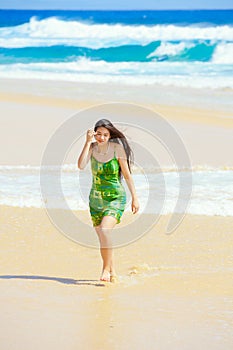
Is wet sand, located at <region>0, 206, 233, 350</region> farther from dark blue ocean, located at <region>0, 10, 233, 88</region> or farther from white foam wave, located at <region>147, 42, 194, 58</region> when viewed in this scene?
white foam wave, located at <region>147, 42, 194, 58</region>

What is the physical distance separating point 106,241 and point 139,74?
22876 mm

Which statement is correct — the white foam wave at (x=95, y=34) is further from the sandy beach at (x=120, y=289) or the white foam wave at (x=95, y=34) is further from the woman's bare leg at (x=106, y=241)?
the woman's bare leg at (x=106, y=241)

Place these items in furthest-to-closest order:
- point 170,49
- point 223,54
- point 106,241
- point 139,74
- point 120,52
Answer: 1. point 170,49
2. point 120,52
3. point 223,54
4. point 139,74
5. point 106,241

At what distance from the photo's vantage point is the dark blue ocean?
2639cm

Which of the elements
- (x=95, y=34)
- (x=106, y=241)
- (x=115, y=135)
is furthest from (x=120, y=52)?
(x=106, y=241)

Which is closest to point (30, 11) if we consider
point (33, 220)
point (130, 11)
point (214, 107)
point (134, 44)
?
point (130, 11)

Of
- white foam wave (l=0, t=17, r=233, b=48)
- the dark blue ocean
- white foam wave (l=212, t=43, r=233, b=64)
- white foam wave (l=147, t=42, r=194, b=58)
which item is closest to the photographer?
the dark blue ocean

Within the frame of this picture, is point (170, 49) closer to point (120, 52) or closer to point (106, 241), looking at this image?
point (120, 52)

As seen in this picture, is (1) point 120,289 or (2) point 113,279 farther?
(2) point 113,279

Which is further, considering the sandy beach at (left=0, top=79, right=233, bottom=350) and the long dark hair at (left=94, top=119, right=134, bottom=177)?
the long dark hair at (left=94, top=119, right=134, bottom=177)

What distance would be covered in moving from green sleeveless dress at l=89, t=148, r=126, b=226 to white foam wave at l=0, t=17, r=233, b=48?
129 feet

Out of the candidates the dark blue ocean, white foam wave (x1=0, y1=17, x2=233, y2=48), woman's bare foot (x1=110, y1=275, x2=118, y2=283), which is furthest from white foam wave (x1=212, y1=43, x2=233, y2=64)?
woman's bare foot (x1=110, y1=275, x2=118, y2=283)

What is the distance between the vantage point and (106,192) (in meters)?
5.03

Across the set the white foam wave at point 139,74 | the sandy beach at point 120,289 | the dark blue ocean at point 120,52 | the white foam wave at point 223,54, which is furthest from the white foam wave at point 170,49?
the sandy beach at point 120,289
